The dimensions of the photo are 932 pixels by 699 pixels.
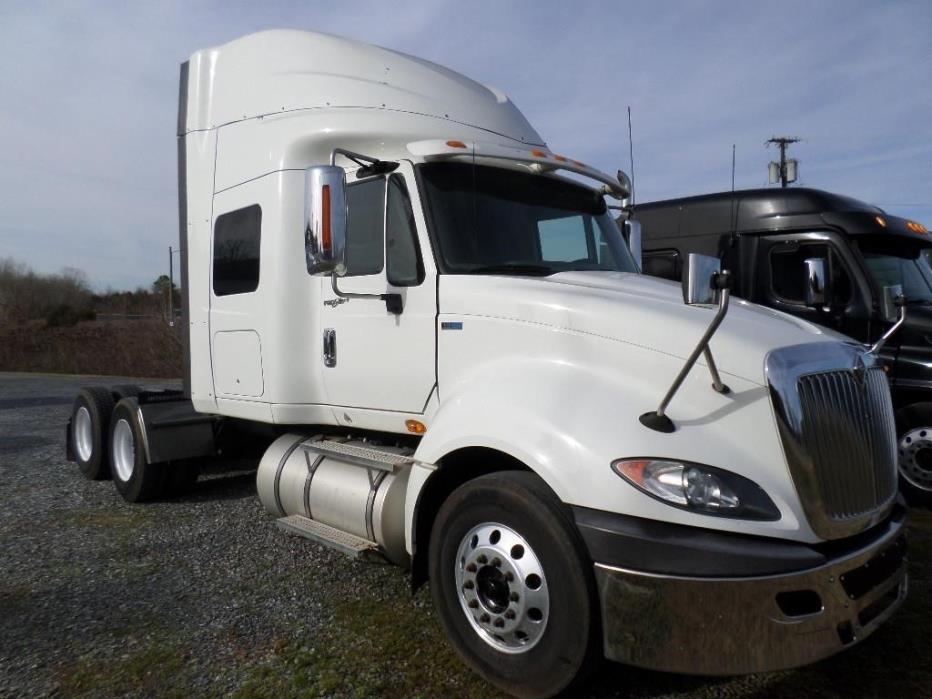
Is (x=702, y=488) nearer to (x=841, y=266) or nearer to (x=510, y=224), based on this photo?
(x=510, y=224)

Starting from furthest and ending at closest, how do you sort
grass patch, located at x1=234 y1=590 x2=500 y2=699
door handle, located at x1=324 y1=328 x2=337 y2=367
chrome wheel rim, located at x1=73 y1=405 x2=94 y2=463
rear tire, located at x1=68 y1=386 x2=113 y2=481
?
1. chrome wheel rim, located at x1=73 y1=405 x2=94 y2=463
2. rear tire, located at x1=68 y1=386 x2=113 y2=481
3. door handle, located at x1=324 y1=328 x2=337 y2=367
4. grass patch, located at x1=234 y1=590 x2=500 y2=699

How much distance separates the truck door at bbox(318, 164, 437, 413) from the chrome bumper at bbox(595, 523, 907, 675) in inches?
70.4

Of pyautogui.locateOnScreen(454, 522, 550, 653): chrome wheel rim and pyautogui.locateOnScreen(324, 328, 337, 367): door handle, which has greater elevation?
pyautogui.locateOnScreen(324, 328, 337, 367): door handle

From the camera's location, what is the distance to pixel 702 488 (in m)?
2.83

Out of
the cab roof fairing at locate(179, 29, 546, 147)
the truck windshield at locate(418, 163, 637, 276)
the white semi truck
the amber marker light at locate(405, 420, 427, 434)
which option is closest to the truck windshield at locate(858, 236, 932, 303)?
the white semi truck

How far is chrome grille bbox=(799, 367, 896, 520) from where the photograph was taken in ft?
9.80

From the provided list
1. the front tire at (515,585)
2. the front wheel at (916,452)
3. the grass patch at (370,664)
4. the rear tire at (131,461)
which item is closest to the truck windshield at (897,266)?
the front wheel at (916,452)

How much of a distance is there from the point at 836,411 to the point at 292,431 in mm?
3854

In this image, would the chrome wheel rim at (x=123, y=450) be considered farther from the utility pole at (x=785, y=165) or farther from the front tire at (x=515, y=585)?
the utility pole at (x=785, y=165)

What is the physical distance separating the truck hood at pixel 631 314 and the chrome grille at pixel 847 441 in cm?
24

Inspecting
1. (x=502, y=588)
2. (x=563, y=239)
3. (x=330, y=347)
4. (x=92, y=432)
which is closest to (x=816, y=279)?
(x=563, y=239)

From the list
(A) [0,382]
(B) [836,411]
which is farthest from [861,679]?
(A) [0,382]

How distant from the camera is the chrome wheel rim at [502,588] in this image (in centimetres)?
311

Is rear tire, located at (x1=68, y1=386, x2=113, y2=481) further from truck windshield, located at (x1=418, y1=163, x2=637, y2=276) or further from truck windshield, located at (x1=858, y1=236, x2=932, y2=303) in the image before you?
truck windshield, located at (x1=858, y1=236, x2=932, y2=303)
